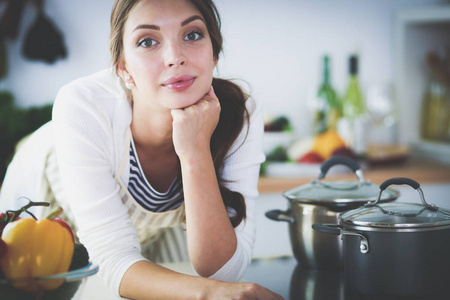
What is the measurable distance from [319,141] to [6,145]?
1.20 meters

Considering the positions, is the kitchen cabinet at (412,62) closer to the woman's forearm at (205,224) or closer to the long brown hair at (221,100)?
the long brown hair at (221,100)

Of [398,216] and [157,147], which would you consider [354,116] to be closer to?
[157,147]

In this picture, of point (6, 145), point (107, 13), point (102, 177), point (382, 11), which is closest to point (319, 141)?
point (382, 11)

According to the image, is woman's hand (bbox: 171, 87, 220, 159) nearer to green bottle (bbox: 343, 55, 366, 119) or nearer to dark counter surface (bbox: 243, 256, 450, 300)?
dark counter surface (bbox: 243, 256, 450, 300)

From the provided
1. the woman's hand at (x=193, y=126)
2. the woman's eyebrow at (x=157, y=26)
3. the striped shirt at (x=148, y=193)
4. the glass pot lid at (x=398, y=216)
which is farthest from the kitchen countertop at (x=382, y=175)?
the glass pot lid at (x=398, y=216)

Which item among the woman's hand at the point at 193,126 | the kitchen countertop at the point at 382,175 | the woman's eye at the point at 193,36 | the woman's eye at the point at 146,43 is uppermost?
the woman's eye at the point at 193,36

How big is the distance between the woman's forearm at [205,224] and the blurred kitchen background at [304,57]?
1.22 meters

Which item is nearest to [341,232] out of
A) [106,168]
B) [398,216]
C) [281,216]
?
[398,216]

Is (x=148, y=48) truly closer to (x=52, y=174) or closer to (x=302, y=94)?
(x=52, y=174)

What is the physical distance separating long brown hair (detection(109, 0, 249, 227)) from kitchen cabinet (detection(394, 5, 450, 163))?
1625 millimetres

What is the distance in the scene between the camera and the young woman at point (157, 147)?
1.01 metres

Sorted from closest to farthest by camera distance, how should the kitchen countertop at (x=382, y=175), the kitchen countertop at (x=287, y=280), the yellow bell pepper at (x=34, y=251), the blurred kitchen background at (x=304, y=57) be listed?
the yellow bell pepper at (x=34, y=251) → the kitchen countertop at (x=287, y=280) → the kitchen countertop at (x=382, y=175) → the blurred kitchen background at (x=304, y=57)

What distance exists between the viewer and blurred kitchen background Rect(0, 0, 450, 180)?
225 cm

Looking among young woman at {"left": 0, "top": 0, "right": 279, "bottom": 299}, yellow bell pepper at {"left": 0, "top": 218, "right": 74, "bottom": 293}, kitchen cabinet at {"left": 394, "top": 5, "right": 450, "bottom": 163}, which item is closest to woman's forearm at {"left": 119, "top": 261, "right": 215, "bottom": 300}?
young woman at {"left": 0, "top": 0, "right": 279, "bottom": 299}
